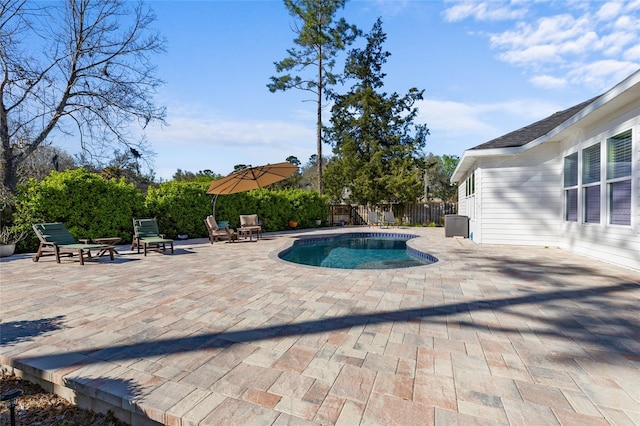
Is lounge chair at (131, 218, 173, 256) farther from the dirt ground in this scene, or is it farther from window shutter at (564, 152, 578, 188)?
window shutter at (564, 152, 578, 188)

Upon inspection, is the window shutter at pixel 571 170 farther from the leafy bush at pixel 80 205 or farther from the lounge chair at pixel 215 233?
the leafy bush at pixel 80 205

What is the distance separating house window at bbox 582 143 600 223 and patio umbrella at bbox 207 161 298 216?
7.31 meters

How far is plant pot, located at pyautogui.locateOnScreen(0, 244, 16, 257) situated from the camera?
24.8ft

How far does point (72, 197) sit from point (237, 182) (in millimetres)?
4633

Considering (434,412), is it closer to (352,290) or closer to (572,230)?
(352,290)

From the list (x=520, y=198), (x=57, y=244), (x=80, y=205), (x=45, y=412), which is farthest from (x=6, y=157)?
(x=520, y=198)

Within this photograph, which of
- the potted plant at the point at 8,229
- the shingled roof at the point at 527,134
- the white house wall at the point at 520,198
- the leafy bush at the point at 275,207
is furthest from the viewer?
the leafy bush at the point at 275,207

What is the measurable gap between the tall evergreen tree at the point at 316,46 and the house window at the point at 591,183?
47.4ft

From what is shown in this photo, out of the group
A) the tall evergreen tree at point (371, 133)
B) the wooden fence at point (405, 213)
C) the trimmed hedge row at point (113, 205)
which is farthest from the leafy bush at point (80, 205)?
the tall evergreen tree at point (371, 133)

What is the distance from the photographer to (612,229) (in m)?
5.93

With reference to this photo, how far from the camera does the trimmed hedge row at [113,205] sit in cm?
838

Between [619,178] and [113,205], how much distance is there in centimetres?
1265

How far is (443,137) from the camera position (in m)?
24.0

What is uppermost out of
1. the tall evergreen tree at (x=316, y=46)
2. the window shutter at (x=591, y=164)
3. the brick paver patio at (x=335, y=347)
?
the tall evergreen tree at (x=316, y=46)
